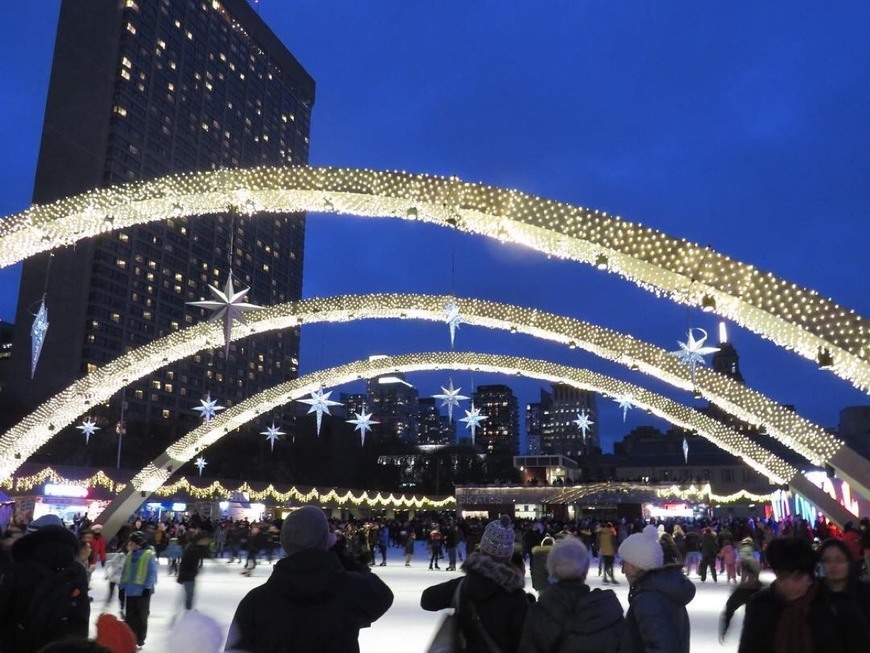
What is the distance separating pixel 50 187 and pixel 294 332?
57.7m

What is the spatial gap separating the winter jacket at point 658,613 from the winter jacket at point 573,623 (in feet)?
0.31

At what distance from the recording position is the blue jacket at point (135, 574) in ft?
27.9

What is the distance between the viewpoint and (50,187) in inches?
3735

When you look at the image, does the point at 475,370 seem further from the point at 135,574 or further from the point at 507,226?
the point at 135,574

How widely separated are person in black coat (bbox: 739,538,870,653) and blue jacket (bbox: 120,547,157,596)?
277 inches

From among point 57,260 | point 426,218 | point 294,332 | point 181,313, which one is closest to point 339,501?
point 426,218

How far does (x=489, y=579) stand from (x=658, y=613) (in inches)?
31.0

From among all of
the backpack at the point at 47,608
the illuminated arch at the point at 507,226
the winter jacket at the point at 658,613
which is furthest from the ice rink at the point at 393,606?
the illuminated arch at the point at 507,226

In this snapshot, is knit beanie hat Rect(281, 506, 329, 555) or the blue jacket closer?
knit beanie hat Rect(281, 506, 329, 555)

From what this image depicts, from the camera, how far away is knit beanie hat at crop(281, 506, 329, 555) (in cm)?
291

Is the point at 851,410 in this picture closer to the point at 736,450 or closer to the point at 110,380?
the point at 736,450

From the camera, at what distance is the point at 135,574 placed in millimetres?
8516

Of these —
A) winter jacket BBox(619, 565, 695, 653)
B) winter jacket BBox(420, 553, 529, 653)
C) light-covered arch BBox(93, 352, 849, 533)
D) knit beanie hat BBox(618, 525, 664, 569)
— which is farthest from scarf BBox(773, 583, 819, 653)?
light-covered arch BBox(93, 352, 849, 533)

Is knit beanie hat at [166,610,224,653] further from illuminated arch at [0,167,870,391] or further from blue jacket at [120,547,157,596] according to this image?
illuminated arch at [0,167,870,391]
